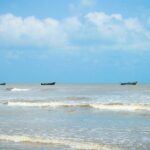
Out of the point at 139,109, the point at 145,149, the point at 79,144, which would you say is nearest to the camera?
the point at 145,149

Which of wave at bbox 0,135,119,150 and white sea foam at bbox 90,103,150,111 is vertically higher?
white sea foam at bbox 90,103,150,111

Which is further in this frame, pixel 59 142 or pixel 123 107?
pixel 123 107

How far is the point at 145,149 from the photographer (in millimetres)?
13141

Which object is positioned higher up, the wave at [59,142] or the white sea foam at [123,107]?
the white sea foam at [123,107]

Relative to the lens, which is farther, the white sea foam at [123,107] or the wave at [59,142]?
the white sea foam at [123,107]

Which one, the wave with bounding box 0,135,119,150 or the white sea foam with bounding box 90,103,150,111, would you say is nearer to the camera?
the wave with bounding box 0,135,119,150

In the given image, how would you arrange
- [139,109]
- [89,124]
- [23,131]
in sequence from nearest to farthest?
[23,131], [89,124], [139,109]

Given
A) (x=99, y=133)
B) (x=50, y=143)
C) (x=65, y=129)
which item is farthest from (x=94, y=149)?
(x=65, y=129)

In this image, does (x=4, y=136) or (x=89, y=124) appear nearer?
(x=4, y=136)

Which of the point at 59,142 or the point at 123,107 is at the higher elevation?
the point at 123,107

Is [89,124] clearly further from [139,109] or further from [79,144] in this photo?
[139,109]


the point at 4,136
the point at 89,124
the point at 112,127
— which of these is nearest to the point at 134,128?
the point at 112,127

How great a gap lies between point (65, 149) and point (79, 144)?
3.08 ft

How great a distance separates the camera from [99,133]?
1655cm
